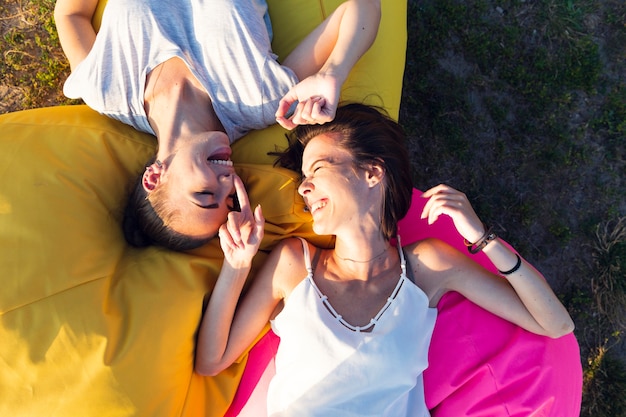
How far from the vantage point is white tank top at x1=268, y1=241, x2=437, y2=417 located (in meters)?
2.47

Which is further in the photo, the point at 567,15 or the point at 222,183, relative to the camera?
the point at 567,15

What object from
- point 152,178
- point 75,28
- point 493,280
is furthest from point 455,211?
point 75,28

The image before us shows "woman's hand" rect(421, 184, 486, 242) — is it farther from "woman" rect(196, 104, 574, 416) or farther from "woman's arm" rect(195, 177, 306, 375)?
"woman's arm" rect(195, 177, 306, 375)

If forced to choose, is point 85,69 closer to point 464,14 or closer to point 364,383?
point 364,383

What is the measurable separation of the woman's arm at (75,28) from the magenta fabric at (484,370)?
2.04 metres

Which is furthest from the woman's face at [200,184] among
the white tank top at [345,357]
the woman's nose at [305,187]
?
the white tank top at [345,357]

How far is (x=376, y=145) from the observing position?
8.34 feet

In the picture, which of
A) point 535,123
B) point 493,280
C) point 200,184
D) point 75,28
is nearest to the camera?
point 200,184

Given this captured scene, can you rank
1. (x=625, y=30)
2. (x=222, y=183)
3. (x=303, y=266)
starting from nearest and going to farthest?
1. (x=222, y=183)
2. (x=303, y=266)
3. (x=625, y=30)

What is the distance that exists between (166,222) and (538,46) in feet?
10.0

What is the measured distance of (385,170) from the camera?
2.54m

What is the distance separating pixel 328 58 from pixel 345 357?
1.66 meters

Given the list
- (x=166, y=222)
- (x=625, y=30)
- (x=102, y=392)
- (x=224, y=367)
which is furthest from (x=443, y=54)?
(x=102, y=392)

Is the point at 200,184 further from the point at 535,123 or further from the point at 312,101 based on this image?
the point at 535,123
